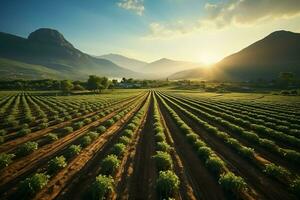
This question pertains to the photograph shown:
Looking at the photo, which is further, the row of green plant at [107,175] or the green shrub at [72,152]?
the green shrub at [72,152]

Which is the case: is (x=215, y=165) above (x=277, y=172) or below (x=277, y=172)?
above

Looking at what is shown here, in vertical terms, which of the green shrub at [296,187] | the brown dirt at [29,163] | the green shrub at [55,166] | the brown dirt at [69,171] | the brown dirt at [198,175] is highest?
the green shrub at [55,166]

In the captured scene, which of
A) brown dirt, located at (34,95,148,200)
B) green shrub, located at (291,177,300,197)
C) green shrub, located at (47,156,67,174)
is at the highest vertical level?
green shrub, located at (47,156,67,174)

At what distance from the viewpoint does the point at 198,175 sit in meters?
14.1

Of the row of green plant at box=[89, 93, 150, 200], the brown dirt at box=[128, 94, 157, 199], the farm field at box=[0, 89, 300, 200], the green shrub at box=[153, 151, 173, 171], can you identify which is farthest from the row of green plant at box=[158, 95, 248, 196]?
the row of green plant at box=[89, 93, 150, 200]

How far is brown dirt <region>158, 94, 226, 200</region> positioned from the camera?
38.9 ft

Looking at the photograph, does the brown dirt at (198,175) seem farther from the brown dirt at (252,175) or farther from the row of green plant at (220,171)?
the brown dirt at (252,175)

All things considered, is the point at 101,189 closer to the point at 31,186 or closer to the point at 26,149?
the point at 31,186

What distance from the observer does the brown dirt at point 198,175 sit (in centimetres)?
1186

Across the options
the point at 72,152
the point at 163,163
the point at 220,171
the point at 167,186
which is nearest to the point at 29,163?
the point at 72,152

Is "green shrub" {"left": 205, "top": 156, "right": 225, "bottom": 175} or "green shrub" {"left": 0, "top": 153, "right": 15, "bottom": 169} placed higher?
"green shrub" {"left": 0, "top": 153, "right": 15, "bottom": 169}

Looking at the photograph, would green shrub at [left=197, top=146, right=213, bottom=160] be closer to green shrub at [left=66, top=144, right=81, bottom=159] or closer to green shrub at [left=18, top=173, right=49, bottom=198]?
green shrub at [left=66, top=144, right=81, bottom=159]

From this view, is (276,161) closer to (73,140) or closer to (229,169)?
(229,169)

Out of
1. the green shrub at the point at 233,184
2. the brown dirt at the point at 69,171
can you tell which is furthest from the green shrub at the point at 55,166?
the green shrub at the point at 233,184
